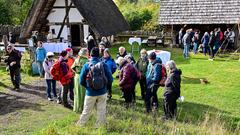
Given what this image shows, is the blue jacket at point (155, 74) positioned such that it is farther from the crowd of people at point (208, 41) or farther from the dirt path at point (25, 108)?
Result: the crowd of people at point (208, 41)

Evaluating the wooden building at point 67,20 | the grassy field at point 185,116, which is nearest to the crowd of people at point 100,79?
the grassy field at point 185,116

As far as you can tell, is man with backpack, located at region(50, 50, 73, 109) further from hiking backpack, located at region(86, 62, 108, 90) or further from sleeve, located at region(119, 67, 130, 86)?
hiking backpack, located at region(86, 62, 108, 90)

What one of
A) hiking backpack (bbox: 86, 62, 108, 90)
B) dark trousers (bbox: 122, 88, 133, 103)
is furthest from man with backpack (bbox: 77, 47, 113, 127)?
dark trousers (bbox: 122, 88, 133, 103)

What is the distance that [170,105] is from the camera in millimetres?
9812

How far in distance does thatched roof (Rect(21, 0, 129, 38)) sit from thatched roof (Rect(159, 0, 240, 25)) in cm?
343

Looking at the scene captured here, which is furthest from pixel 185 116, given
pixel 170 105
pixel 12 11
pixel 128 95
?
pixel 12 11

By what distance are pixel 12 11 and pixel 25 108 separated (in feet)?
82.1

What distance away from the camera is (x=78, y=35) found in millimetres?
25047

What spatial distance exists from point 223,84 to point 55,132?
7691 mm

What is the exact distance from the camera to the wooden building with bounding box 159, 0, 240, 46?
77.2 ft

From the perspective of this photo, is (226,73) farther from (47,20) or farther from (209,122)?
(47,20)

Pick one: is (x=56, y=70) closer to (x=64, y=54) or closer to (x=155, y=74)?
(x=64, y=54)

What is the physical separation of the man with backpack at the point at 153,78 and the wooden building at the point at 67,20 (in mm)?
11922

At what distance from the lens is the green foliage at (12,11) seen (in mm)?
32656
